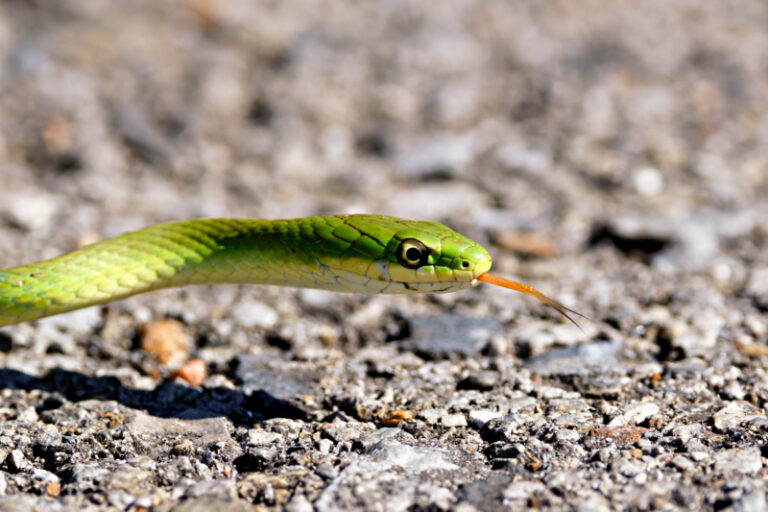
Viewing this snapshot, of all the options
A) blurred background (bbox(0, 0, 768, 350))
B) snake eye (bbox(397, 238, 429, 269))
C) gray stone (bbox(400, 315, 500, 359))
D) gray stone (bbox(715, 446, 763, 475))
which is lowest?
gray stone (bbox(715, 446, 763, 475))

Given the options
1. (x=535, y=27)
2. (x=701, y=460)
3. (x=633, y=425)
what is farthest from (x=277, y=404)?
(x=535, y=27)

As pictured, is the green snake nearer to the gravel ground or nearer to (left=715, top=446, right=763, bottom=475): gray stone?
the gravel ground

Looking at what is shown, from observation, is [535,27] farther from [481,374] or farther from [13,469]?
[13,469]

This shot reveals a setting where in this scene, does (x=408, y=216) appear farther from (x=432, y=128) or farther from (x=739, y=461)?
(x=739, y=461)

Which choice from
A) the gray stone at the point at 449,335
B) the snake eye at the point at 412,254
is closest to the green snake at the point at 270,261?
the snake eye at the point at 412,254

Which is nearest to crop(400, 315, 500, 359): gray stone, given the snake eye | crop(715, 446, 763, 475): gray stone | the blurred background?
the blurred background

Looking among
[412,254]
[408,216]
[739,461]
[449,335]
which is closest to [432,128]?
[408,216]

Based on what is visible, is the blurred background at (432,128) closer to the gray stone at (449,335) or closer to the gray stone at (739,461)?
the gray stone at (449,335)
